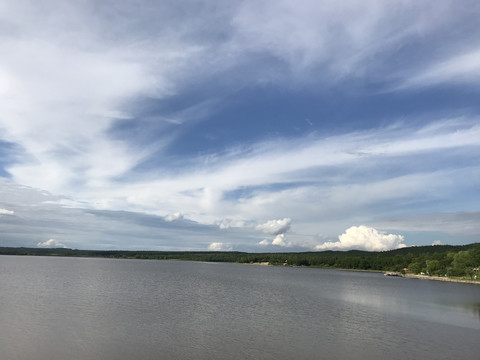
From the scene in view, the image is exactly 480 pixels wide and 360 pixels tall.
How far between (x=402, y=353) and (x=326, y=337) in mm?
7328

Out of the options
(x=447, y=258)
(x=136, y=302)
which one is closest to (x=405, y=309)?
(x=136, y=302)

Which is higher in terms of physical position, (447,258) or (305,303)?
(447,258)

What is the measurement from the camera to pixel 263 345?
3228 centimetres

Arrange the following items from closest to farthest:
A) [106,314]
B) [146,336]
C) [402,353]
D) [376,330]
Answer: [402,353] → [146,336] → [376,330] → [106,314]

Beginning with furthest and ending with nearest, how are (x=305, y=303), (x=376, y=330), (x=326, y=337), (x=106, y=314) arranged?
1. (x=305, y=303)
2. (x=106, y=314)
3. (x=376, y=330)
4. (x=326, y=337)

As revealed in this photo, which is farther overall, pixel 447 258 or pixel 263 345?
pixel 447 258

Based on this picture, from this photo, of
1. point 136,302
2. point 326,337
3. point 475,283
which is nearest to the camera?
point 326,337

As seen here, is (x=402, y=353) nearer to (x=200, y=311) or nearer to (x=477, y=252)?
(x=200, y=311)

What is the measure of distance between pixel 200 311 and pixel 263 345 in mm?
18969

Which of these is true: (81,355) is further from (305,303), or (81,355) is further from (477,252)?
(477,252)

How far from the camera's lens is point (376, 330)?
40.3 metres

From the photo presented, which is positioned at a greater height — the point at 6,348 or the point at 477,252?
the point at 477,252

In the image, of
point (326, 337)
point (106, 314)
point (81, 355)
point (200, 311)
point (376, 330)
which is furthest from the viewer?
point (200, 311)

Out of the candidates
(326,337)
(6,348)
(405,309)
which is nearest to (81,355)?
(6,348)
